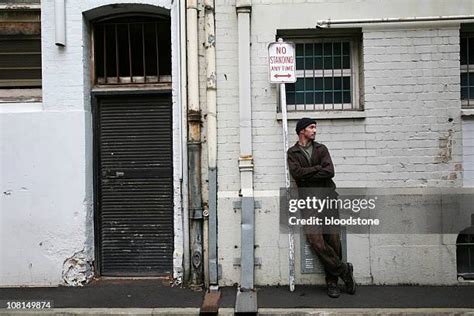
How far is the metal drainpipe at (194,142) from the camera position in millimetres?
7074

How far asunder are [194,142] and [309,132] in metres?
1.53

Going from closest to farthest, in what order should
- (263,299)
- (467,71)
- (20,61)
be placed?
(263,299), (467,71), (20,61)

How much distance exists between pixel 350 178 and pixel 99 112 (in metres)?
3.65

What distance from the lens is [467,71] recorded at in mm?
7309

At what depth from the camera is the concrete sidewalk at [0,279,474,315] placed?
603 centimetres

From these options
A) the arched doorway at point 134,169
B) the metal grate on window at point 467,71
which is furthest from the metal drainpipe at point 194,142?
the metal grate on window at point 467,71

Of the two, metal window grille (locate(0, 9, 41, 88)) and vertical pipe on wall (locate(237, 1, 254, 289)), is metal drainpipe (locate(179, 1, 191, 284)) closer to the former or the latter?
vertical pipe on wall (locate(237, 1, 254, 289))

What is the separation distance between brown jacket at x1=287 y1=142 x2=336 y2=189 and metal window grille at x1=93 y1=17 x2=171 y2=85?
2.26 meters

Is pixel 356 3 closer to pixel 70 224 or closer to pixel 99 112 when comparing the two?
pixel 99 112

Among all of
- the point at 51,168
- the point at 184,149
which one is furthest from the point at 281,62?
the point at 51,168

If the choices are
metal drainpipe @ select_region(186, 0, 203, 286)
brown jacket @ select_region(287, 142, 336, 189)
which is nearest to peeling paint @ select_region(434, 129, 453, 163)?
brown jacket @ select_region(287, 142, 336, 189)

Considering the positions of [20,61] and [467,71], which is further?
[20,61]

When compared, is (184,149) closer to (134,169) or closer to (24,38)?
(134,169)

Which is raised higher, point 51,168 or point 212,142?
point 212,142
